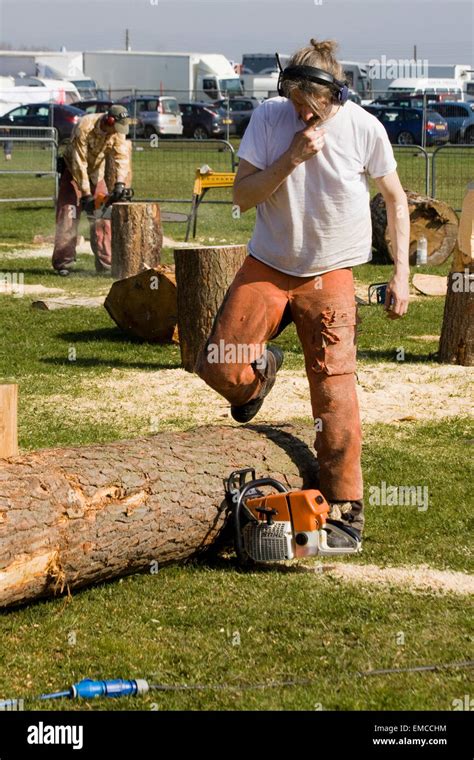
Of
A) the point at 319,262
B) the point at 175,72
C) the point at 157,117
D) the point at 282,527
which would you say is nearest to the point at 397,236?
the point at 319,262

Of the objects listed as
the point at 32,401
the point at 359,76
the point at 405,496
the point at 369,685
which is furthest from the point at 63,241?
the point at 359,76

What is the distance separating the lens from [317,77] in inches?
199

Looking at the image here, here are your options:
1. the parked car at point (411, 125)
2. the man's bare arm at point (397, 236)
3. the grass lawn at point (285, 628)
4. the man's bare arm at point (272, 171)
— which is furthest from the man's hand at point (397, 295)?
the parked car at point (411, 125)

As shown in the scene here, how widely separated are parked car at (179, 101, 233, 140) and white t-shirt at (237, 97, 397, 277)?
37656 mm

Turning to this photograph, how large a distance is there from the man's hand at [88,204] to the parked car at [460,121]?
24.0m

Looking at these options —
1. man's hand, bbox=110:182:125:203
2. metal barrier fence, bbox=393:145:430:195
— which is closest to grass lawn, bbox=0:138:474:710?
man's hand, bbox=110:182:125:203

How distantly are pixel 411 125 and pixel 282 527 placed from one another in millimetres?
33259

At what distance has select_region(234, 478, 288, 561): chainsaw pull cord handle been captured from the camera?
5273 millimetres

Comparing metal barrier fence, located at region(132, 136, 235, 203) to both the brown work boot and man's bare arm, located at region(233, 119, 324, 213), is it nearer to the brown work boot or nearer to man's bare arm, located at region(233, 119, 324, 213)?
the brown work boot

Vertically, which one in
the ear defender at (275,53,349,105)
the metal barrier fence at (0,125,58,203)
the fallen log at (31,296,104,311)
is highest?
the ear defender at (275,53,349,105)

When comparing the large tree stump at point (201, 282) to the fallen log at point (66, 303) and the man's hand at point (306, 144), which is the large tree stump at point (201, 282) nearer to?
the fallen log at point (66, 303)

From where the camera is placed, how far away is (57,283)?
14.1 m

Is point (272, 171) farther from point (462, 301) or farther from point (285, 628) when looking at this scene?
point (462, 301)

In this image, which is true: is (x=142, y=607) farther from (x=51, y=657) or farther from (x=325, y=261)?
(x=325, y=261)
